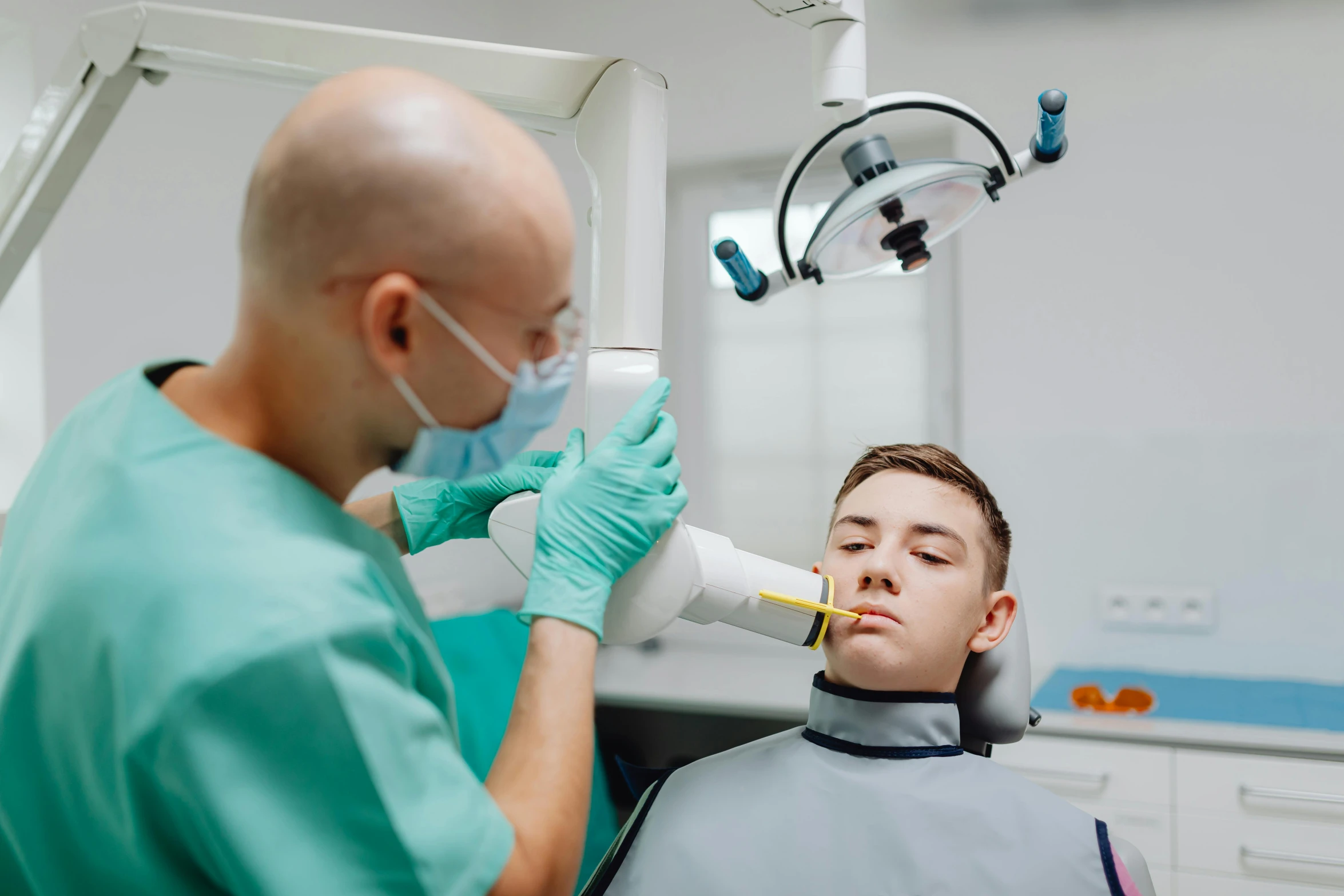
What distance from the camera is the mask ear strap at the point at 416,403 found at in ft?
2.39

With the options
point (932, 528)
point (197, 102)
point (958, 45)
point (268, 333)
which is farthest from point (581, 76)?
point (958, 45)

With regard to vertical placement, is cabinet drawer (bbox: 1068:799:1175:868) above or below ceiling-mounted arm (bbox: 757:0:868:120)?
below

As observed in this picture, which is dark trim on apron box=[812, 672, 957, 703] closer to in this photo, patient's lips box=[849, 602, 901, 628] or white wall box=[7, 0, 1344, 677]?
patient's lips box=[849, 602, 901, 628]

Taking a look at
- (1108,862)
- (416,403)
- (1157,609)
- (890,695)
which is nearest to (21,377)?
(416,403)

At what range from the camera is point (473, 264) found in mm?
714

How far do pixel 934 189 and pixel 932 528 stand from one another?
0.47 m

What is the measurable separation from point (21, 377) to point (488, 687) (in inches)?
48.9

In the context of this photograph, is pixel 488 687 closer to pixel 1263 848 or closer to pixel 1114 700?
pixel 1114 700

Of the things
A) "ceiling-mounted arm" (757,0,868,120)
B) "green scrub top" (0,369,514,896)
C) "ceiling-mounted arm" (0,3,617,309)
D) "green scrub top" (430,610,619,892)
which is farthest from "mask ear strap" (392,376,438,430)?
"green scrub top" (430,610,619,892)

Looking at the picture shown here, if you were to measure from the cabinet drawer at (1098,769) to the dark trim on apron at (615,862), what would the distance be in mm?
1259

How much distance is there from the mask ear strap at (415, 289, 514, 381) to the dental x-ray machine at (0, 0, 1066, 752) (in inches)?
13.1

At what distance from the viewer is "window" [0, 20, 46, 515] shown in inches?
73.3

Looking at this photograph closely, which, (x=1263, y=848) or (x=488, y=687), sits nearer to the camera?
(x=1263, y=848)

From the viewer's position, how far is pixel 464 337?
73 cm
